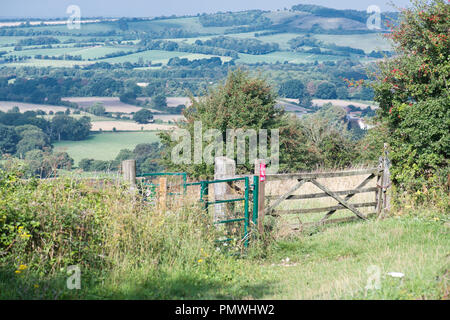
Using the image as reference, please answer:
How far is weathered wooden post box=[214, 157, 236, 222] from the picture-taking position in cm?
916

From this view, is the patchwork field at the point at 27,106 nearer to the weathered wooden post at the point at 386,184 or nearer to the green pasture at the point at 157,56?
the green pasture at the point at 157,56

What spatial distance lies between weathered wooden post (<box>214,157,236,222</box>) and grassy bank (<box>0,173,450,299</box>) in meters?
0.71

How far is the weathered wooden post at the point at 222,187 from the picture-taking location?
916 cm

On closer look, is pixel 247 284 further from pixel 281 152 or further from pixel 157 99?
pixel 157 99

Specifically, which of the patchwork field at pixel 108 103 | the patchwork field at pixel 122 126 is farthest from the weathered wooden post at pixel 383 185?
the patchwork field at pixel 108 103

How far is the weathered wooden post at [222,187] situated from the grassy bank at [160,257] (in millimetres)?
707

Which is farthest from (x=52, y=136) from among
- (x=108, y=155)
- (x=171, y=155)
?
(x=171, y=155)

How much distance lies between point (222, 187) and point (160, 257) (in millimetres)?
2403

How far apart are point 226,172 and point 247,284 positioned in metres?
2.73

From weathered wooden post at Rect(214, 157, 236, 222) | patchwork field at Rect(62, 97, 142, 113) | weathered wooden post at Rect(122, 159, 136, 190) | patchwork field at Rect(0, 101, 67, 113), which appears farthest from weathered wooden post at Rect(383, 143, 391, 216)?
patchwork field at Rect(0, 101, 67, 113)

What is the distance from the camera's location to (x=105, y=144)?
2955 inches

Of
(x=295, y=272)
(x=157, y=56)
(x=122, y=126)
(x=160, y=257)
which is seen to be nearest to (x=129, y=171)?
(x=160, y=257)

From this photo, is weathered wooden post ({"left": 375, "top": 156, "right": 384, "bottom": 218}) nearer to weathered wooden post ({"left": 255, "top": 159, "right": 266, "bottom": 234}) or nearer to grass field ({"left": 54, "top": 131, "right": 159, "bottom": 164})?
weathered wooden post ({"left": 255, "top": 159, "right": 266, "bottom": 234})

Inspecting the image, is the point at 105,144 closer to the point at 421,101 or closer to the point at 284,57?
the point at 421,101
